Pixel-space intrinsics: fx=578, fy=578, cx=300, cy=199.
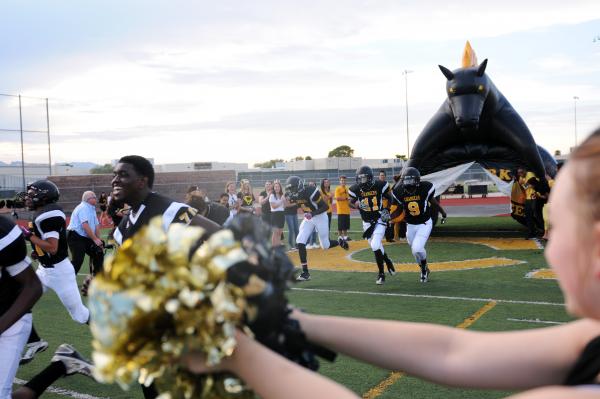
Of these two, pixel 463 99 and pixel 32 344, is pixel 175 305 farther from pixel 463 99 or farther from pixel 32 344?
pixel 463 99

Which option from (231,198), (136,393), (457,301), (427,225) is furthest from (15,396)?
(231,198)

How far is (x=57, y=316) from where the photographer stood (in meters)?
8.92

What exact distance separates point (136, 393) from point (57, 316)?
4.07m

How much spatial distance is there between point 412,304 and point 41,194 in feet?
17.4

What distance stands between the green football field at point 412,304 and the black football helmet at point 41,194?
5.99 feet

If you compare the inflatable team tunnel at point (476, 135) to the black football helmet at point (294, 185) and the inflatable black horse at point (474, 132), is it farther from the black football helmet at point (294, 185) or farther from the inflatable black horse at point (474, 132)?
the black football helmet at point (294, 185)

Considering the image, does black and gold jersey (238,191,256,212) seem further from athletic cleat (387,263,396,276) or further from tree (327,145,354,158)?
tree (327,145,354,158)

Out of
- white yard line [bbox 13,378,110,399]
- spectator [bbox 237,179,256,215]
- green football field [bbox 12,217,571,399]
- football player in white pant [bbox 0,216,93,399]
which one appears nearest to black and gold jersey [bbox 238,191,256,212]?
spectator [bbox 237,179,256,215]

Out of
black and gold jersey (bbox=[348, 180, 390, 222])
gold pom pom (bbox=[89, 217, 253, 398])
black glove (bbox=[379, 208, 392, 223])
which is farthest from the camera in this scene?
black and gold jersey (bbox=[348, 180, 390, 222])

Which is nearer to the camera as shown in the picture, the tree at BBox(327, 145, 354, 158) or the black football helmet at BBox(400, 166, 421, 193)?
the black football helmet at BBox(400, 166, 421, 193)

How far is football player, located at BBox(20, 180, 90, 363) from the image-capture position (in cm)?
674

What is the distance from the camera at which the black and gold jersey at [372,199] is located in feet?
37.1

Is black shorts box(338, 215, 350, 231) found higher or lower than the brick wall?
lower

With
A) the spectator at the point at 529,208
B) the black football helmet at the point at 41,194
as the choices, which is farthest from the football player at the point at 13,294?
the spectator at the point at 529,208
